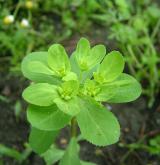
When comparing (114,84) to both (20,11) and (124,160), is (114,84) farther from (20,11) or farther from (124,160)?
(20,11)

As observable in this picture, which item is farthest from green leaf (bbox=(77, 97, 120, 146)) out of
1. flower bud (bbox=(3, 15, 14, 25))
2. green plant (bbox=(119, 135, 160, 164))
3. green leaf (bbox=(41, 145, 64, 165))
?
flower bud (bbox=(3, 15, 14, 25))

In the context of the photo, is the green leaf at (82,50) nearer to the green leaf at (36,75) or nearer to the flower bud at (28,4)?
the green leaf at (36,75)

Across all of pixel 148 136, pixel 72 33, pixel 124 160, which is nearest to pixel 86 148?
pixel 124 160

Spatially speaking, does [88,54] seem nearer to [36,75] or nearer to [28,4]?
[36,75]

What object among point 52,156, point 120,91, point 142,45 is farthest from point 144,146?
point 120,91

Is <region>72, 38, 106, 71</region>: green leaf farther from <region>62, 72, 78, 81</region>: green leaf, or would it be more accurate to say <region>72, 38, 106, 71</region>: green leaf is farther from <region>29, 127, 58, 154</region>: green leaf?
<region>29, 127, 58, 154</region>: green leaf

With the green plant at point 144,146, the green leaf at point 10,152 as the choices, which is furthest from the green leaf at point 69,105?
the green plant at point 144,146
